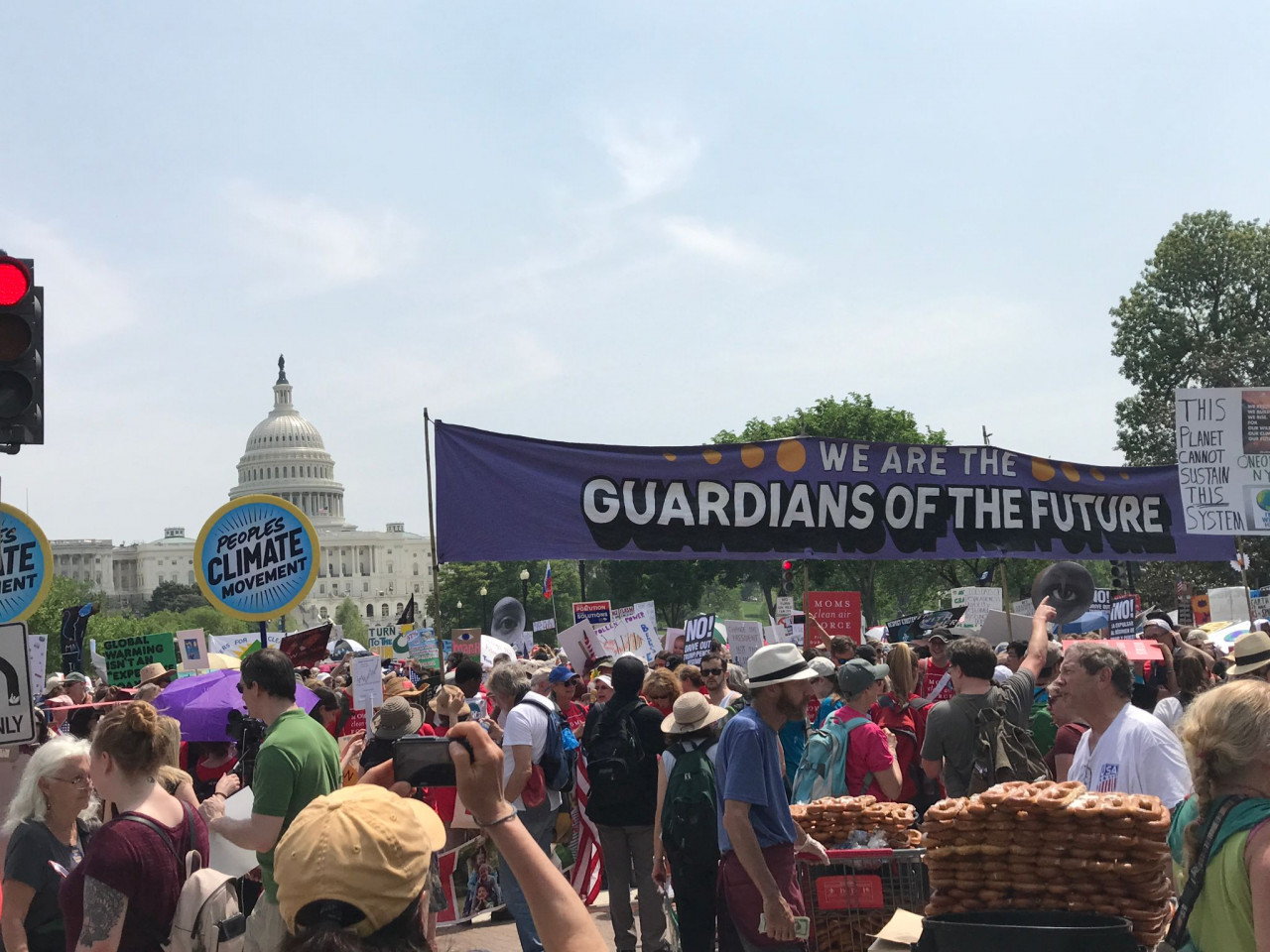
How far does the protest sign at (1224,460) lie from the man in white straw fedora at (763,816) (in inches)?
299

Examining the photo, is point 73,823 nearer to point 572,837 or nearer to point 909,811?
point 909,811

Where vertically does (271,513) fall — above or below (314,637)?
above

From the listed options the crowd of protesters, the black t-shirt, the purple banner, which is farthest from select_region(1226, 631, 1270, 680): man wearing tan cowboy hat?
the black t-shirt

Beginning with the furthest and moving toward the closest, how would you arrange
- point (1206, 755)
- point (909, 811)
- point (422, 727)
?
1. point (422, 727)
2. point (909, 811)
3. point (1206, 755)

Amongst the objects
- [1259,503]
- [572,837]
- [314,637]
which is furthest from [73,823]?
[1259,503]

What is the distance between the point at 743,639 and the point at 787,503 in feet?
21.9

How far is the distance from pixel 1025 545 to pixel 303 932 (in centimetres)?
956

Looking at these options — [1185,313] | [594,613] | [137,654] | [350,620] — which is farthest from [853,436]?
[350,620]

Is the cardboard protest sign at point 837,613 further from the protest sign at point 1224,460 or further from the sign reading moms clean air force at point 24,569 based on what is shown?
the sign reading moms clean air force at point 24,569

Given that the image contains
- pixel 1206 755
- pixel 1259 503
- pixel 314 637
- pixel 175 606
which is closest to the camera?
pixel 1206 755

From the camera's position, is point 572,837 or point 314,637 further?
point 314,637

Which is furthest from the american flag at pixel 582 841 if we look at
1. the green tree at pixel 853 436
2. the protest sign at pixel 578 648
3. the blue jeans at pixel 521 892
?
the green tree at pixel 853 436

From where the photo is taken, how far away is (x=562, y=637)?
1745 cm

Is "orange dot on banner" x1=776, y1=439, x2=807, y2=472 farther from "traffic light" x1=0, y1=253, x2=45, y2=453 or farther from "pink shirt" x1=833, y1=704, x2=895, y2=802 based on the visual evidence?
"traffic light" x1=0, y1=253, x2=45, y2=453
